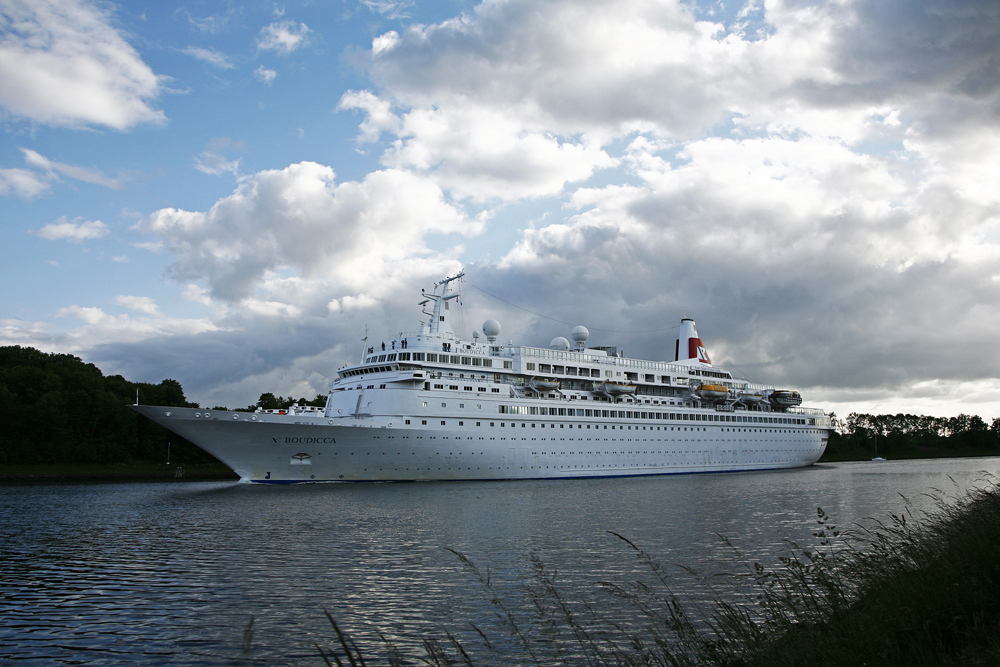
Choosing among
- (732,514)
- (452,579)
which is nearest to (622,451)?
(732,514)

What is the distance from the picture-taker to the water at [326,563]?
10.3m

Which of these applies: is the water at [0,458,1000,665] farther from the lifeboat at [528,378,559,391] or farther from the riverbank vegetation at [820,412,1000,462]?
the riverbank vegetation at [820,412,1000,462]

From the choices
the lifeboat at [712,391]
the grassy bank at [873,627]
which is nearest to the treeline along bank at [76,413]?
the lifeboat at [712,391]

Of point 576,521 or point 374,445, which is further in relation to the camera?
point 374,445

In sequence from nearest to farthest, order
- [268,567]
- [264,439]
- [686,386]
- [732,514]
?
[268,567], [732,514], [264,439], [686,386]

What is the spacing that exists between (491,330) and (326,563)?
34.1 meters

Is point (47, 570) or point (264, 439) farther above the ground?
point (264, 439)

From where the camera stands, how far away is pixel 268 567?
1523 centimetres

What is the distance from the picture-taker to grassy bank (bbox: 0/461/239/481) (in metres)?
54.6

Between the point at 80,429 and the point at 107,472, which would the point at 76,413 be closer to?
the point at 80,429

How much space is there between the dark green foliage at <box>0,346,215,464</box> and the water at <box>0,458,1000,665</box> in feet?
114

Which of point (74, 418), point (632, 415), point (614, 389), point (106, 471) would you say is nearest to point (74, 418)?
point (74, 418)

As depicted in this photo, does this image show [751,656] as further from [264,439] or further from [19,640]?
[264,439]

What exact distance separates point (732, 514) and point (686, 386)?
120 ft
